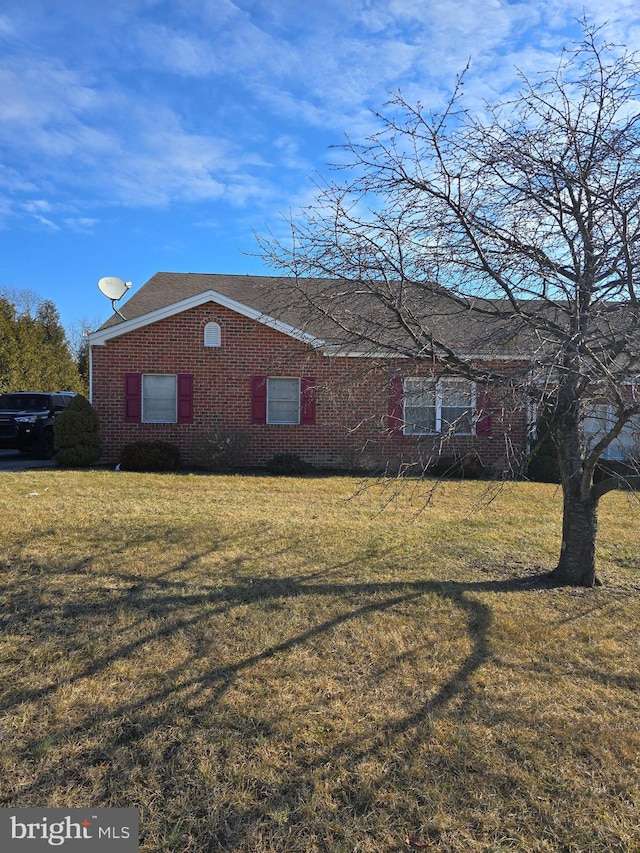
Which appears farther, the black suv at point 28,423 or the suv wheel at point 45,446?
the suv wheel at point 45,446

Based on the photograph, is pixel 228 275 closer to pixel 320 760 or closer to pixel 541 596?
pixel 541 596

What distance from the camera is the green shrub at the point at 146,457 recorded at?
1186 centimetres

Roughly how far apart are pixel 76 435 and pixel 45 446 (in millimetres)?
3422

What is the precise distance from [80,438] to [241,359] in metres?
3.94

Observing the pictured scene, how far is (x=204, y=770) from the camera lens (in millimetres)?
2590

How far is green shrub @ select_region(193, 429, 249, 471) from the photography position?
12.3 m

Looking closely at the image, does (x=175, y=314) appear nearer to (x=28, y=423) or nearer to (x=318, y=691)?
(x=28, y=423)

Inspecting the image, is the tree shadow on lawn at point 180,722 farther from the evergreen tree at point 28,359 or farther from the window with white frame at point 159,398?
the evergreen tree at point 28,359

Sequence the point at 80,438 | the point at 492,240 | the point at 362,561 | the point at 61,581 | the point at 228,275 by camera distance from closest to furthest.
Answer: the point at 492,240, the point at 61,581, the point at 362,561, the point at 80,438, the point at 228,275

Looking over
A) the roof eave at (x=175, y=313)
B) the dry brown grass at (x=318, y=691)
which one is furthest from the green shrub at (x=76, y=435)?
the dry brown grass at (x=318, y=691)

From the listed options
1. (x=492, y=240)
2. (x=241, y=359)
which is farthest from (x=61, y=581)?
(x=241, y=359)

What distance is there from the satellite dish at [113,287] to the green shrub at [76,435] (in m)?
2.94

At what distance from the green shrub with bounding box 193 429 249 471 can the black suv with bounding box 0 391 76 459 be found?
478 centimetres

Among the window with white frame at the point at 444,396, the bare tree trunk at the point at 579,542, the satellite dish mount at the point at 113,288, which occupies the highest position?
the satellite dish mount at the point at 113,288
